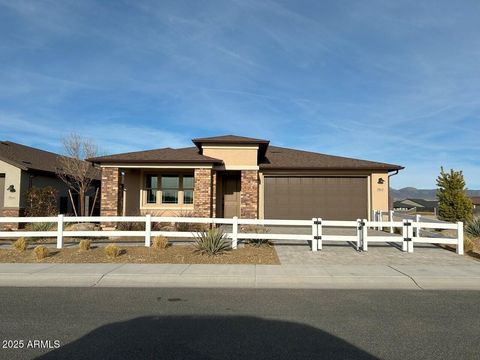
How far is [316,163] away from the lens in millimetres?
21703

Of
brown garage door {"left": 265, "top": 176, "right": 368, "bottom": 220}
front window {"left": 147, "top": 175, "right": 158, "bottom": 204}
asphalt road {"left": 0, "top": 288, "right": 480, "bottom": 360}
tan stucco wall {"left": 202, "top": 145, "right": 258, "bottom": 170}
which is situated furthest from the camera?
brown garage door {"left": 265, "top": 176, "right": 368, "bottom": 220}

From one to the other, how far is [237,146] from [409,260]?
10749 mm

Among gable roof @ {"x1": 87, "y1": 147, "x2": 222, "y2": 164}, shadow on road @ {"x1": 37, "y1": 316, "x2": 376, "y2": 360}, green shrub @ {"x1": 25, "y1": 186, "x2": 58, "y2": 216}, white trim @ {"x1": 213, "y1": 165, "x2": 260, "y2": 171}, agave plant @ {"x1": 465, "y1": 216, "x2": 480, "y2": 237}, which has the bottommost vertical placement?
shadow on road @ {"x1": 37, "y1": 316, "x2": 376, "y2": 360}

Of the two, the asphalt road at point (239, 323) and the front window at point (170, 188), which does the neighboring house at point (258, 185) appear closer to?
the front window at point (170, 188)

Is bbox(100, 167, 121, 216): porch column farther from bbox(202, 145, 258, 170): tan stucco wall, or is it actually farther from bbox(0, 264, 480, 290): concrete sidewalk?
bbox(0, 264, 480, 290): concrete sidewalk

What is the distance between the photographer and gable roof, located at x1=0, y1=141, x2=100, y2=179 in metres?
20.3

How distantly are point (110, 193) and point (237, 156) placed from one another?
6132 millimetres

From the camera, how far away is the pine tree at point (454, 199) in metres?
20.3

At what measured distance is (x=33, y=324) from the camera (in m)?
6.11

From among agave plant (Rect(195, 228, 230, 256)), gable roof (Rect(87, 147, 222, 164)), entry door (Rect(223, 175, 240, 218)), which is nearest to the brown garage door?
entry door (Rect(223, 175, 240, 218))

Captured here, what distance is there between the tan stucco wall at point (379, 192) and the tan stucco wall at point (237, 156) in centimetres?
619

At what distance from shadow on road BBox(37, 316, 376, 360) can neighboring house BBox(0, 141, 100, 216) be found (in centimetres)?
1646

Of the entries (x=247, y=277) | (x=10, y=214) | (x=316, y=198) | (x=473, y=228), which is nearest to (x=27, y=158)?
(x=10, y=214)

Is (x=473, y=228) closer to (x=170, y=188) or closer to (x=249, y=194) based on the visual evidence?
(x=249, y=194)
